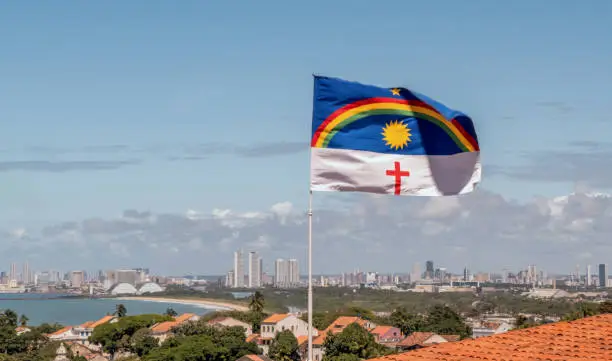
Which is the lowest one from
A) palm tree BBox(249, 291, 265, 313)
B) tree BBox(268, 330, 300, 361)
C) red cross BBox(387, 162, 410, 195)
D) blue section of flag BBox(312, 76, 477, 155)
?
tree BBox(268, 330, 300, 361)

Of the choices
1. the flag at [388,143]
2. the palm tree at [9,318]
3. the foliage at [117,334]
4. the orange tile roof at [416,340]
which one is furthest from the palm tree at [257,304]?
the flag at [388,143]

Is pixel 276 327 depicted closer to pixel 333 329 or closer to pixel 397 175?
pixel 333 329

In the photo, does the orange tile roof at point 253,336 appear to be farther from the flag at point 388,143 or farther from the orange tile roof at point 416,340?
the flag at point 388,143

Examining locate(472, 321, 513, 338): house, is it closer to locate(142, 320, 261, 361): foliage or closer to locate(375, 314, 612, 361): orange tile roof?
locate(142, 320, 261, 361): foliage

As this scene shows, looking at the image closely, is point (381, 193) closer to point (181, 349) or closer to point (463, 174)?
point (463, 174)

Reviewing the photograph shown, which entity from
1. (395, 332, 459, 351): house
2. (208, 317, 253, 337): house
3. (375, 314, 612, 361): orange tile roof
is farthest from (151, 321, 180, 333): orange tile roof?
(375, 314, 612, 361): orange tile roof

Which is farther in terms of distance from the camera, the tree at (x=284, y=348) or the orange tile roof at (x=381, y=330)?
the orange tile roof at (x=381, y=330)
